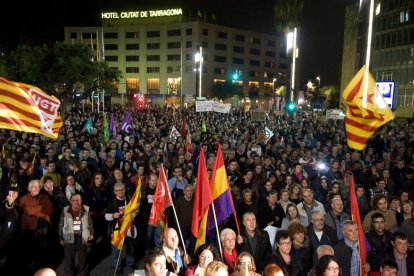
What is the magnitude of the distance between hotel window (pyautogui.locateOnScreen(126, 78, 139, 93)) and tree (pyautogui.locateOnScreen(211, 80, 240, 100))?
56.2 ft

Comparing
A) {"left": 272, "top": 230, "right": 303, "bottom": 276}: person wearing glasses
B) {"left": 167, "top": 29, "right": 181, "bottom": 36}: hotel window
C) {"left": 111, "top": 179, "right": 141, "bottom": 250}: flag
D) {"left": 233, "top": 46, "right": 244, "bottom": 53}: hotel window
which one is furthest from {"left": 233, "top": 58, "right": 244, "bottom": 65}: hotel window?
{"left": 272, "top": 230, "right": 303, "bottom": 276}: person wearing glasses

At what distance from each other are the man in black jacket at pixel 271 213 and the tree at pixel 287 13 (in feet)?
87.3

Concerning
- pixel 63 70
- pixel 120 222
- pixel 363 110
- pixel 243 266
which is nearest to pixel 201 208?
pixel 243 266

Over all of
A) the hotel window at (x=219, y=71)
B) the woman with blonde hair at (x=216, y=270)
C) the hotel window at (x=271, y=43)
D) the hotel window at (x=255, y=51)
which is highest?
the hotel window at (x=271, y=43)

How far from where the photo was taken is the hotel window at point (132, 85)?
8250 cm

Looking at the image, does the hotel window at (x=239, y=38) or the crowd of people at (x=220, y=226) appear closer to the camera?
the crowd of people at (x=220, y=226)

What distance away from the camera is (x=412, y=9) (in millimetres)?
48469

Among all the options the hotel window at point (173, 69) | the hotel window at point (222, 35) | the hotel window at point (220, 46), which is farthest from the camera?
the hotel window at point (222, 35)

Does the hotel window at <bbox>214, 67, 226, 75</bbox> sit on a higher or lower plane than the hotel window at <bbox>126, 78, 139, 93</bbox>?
higher

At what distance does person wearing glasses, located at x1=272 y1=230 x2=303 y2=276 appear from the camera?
16.8 feet

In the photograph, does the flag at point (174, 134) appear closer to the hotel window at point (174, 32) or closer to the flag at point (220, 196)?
the flag at point (220, 196)

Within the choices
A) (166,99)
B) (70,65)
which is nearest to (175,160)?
(70,65)

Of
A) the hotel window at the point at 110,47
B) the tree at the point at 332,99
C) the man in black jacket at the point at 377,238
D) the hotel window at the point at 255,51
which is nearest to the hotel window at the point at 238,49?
the hotel window at the point at 255,51

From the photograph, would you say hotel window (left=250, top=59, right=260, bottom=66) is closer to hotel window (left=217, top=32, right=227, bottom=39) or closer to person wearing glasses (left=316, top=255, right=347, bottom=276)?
hotel window (left=217, top=32, right=227, bottom=39)
